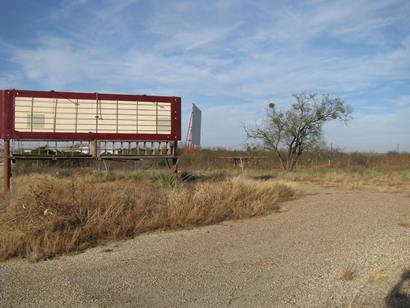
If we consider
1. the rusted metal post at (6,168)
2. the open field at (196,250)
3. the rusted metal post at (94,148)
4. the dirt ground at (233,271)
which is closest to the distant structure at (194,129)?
the rusted metal post at (94,148)

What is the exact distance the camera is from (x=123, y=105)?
50.4 feet

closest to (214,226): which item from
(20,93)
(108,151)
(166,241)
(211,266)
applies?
(166,241)

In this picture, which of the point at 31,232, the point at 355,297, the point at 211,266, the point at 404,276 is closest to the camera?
the point at 355,297

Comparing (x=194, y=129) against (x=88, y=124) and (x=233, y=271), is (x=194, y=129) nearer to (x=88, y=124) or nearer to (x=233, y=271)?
(x=88, y=124)

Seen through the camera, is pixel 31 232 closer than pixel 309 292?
No

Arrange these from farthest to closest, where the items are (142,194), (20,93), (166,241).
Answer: (20,93) < (142,194) < (166,241)

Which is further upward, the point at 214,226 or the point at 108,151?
the point at 108,151

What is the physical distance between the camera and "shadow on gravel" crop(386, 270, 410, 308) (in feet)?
14.2

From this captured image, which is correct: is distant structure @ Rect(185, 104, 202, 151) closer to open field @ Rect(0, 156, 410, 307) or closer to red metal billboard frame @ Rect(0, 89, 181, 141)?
red metal billboard frame @ Rect(0, 89, 181, 141)

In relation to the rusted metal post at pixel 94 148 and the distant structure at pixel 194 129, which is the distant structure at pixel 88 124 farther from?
the distant structure at pixel 194 129

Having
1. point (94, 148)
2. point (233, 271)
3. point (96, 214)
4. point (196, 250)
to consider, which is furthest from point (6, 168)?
point (233, 271)

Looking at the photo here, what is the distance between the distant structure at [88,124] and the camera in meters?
14.6

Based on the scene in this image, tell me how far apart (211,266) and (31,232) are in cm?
313

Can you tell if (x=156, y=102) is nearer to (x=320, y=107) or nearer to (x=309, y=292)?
(x=309, y=292)
